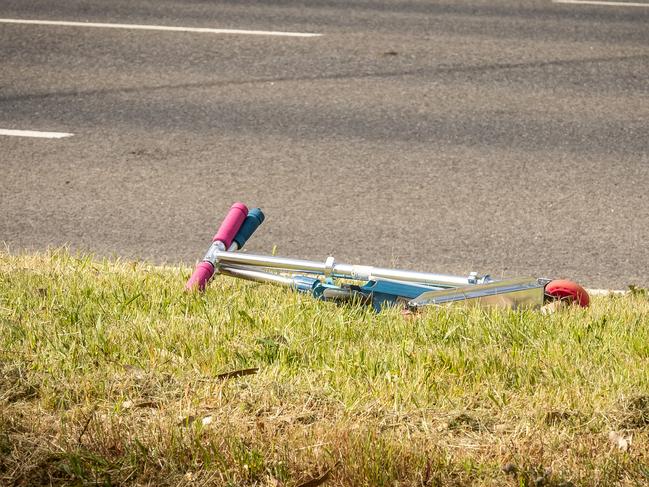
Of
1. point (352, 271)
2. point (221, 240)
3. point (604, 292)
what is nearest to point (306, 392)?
point (352, 271)

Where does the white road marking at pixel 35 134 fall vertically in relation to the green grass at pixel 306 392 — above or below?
above

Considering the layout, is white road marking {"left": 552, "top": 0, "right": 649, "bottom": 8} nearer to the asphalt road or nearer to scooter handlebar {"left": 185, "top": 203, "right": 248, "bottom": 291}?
the asphalt road

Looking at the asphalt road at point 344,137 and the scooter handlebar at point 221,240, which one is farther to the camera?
the asphalt road at point 344,137

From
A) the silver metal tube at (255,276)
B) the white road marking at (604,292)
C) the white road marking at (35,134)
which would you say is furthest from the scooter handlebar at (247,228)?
the white road marking at (35,134)

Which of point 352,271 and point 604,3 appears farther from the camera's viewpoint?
point 604,3

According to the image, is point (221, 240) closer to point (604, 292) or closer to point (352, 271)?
point (352, 271)

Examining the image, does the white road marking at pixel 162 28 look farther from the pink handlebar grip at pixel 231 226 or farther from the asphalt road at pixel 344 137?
the pink handlebar grip at pixel 231 226

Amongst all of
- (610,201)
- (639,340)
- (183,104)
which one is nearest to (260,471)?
(639,340)

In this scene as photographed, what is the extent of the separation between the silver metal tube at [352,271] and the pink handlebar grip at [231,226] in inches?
4.5

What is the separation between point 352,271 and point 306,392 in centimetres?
87

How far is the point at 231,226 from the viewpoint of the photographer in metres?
4.31

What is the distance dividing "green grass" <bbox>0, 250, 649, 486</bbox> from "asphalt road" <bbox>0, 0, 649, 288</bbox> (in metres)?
1.32

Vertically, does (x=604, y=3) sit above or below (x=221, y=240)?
above

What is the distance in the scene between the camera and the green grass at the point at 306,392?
290 centimetres
